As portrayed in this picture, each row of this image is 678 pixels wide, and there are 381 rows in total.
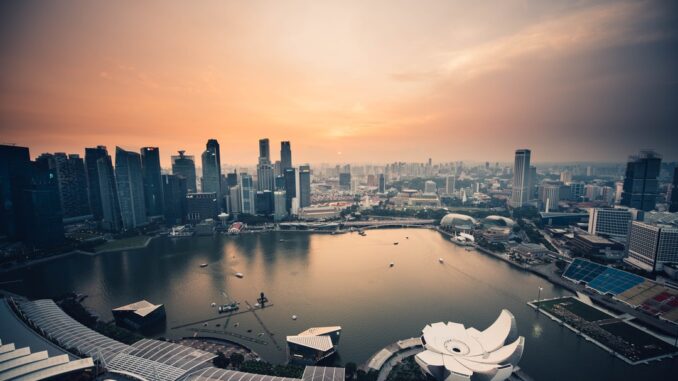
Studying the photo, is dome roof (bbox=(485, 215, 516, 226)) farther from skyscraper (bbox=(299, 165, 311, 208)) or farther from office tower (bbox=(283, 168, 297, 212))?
office tower (bbox=(283, 168, 297, 212))

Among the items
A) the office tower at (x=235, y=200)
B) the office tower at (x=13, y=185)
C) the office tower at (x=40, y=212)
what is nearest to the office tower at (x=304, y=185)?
the office tower at (x=235, y=200)

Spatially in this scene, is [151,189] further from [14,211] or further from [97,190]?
[14,211]

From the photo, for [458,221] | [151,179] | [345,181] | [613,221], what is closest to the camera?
[613,221]

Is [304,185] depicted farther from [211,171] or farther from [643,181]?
[643,181]

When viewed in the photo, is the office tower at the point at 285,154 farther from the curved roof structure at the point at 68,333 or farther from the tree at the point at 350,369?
the tree at the point at 350,369

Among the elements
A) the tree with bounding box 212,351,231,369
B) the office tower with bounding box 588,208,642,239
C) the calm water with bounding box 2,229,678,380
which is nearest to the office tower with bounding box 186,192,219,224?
the calm water with bounding box 2,229,678,380

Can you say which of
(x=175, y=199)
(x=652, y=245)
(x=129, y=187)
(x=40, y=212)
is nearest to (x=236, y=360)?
(x=652, y=245)
